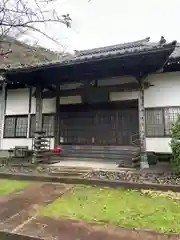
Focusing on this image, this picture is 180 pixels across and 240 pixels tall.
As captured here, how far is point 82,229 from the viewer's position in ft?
8.18

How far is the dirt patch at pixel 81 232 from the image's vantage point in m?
2.29

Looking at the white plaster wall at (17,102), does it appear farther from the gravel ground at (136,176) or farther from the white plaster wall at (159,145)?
the white plaster wall at (159,145)

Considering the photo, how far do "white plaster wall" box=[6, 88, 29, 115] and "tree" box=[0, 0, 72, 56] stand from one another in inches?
239

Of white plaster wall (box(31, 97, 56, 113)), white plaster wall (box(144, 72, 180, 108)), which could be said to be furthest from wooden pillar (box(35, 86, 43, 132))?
white plaster wall (box(144, 72, 180, 108))

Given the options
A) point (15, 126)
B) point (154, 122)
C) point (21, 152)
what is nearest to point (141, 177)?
point (154, 122)

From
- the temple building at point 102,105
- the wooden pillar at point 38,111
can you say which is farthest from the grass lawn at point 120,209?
the wooden pillar at point 38,111

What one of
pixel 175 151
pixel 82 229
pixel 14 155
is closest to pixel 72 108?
pixel 14 155

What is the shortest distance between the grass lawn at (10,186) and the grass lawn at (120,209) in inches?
51.8

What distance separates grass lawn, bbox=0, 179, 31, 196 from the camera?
421 cm

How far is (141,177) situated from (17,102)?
7.38 metres

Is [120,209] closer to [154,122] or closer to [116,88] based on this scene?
[116,88]

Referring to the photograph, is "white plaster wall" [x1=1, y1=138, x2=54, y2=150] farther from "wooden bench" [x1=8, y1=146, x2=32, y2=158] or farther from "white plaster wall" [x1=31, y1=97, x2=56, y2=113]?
"white plaster wall" [x1=31, y1=97, x2=56, y2=113]

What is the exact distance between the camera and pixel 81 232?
7.93 feet

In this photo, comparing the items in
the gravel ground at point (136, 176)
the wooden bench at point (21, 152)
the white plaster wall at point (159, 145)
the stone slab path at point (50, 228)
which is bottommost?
the stone slab path at point (50, 228)
